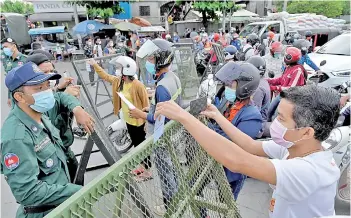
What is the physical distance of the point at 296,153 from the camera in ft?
5.07

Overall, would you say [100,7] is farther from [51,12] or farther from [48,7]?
[48,7]

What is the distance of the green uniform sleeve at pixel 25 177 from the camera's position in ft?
5.42

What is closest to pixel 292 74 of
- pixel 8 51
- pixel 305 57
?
pixel 305 57

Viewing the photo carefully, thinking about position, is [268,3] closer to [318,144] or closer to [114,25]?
[114,25]

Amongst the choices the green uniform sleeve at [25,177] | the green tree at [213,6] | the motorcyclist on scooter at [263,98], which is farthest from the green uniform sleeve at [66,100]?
the green tree at [213,6]

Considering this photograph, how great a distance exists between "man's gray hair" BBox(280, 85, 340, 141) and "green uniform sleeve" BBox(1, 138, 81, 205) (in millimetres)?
1540

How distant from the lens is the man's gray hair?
142 cm

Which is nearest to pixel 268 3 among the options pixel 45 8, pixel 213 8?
pixel 213 8

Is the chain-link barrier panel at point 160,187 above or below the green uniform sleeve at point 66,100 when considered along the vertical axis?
below

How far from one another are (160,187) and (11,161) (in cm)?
92

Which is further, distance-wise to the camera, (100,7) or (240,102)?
(100,7)

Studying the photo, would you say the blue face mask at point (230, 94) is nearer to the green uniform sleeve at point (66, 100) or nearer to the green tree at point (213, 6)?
the green uniform sleeve at point (66, 100)

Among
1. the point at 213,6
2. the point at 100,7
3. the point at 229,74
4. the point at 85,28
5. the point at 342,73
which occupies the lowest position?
the point at 342,73

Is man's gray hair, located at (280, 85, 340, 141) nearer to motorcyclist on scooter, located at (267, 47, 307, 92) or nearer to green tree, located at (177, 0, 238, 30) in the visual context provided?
motorcyclist on scooter, located at (267, 47, 307, 92)
